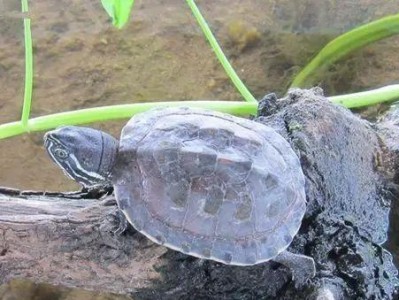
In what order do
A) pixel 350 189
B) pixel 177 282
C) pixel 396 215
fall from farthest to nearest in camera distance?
pixel 396 215 → pixel 350 189 → pixel 177 282

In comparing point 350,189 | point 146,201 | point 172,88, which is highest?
point 146,201

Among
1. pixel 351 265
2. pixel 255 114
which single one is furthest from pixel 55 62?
pixel 351 265

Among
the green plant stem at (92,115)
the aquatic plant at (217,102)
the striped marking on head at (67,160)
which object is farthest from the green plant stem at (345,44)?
the striped marking on head at (67,160)

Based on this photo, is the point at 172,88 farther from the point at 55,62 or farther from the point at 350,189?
the point at 350,189

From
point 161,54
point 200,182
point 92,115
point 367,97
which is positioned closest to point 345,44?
point 367,97

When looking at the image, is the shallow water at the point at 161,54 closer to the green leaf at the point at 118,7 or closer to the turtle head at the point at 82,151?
the turtle head at the point at 82,151

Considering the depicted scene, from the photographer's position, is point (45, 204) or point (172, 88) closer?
point (45, 204)

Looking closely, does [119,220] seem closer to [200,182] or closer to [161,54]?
[200,182]
